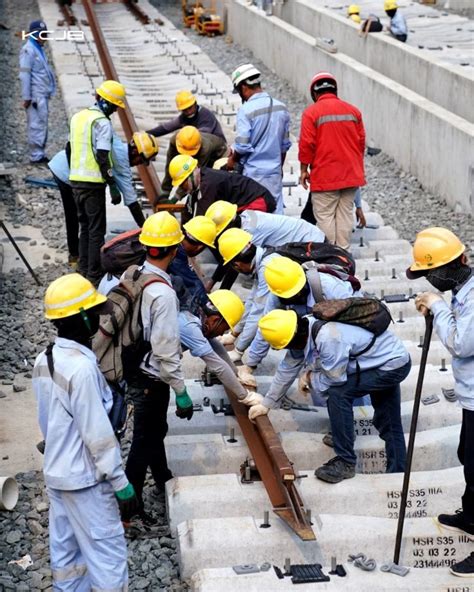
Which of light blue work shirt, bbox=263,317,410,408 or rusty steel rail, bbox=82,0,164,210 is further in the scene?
rusty steel rail, bbox=82,0,164,210

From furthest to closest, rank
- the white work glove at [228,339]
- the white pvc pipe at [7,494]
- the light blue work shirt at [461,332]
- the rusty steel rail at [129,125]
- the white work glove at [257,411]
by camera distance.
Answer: the rusty steel rail at [129,125] < the white work glove at [228,339] < the white work glove at [257,411] < the white pvc pipe at [7,494] < the light blue work shirt at [461,332]

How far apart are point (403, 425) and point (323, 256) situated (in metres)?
1.29

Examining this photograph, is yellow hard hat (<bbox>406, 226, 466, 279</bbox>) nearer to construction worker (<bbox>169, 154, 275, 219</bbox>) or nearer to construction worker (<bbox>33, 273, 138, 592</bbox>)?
construction worker (<bbox>33, 273, 138, 592</bbox>)

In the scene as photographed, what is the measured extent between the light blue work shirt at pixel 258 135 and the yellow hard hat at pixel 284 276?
3.60 metres

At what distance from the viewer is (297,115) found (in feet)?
58.6

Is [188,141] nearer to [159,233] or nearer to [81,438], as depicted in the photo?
[159,233]

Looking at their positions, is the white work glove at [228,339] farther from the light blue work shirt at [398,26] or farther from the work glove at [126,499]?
the light blue work shirt at [398,26]

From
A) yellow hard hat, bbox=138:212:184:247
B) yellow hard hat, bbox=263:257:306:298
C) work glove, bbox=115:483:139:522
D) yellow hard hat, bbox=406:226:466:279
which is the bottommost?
work glove, bbox=115:483:139:522

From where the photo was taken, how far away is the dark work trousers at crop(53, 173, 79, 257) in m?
11.3

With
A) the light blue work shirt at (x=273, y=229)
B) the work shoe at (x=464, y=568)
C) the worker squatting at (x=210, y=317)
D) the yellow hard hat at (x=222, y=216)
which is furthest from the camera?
the light blue work shirt at (x=273, y=229)

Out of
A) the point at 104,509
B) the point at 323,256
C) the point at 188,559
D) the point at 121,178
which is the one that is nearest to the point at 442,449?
the point at 323,256

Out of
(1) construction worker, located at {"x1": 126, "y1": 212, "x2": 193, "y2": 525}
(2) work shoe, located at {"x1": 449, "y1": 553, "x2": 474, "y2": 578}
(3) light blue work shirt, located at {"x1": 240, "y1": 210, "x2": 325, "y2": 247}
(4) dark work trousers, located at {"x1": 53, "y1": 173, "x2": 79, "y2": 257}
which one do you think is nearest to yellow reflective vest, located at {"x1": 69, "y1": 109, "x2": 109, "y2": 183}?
(4) dark work trousers, located at {"x1": 53, "y1": 173, "x2": 79, "y2": 257}

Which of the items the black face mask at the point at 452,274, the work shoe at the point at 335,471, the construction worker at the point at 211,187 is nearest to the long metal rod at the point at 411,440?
the black face mask at the point at 452,274

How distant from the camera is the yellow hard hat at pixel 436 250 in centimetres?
627
